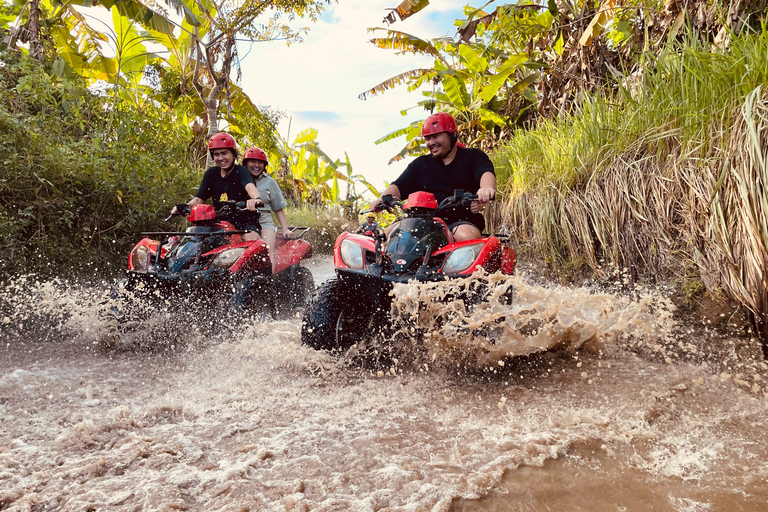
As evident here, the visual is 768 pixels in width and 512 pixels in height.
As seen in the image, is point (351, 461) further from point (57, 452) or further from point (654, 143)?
point (654, 143)

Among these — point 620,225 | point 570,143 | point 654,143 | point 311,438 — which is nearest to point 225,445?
point 311,438

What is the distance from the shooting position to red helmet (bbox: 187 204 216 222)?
523cm

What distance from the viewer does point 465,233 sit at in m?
3.82

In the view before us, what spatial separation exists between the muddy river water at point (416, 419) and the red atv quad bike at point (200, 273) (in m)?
0.32

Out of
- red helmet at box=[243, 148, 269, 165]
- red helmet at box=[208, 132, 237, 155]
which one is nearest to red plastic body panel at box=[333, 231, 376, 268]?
red helmet at box=[208, 132, 237, 155]

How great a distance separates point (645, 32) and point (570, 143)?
1.82 m

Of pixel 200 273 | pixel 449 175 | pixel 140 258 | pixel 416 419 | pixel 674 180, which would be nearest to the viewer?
pixel 416 419

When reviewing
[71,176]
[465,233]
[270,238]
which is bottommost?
[465,233]

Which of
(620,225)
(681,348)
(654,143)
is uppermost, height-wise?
(654,143)

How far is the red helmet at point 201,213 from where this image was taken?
5230mm

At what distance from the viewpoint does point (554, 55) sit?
9.16 m

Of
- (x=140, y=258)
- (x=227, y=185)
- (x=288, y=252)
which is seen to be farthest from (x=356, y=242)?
(x=227, y=185)

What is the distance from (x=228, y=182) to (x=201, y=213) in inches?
31.7

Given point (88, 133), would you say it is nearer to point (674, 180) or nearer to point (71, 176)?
point (71, 176)
